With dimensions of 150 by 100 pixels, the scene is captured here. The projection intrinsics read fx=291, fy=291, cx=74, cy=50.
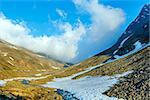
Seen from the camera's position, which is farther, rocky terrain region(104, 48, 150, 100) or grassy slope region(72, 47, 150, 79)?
grassy slope region(72, 47, 150, 79)

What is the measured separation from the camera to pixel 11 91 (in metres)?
47.8

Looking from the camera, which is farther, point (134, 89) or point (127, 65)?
point (127, 65)

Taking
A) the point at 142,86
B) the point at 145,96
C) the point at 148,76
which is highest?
the point at 148,76

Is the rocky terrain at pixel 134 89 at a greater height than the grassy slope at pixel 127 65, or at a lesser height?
lesser

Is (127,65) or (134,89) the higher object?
(127,65)

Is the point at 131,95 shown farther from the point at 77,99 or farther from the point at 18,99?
the point at 18,99

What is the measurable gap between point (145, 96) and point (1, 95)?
21.6m

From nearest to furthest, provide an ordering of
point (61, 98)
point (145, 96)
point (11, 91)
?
point (145, 96) → point (61, 98) → point (11, 91)

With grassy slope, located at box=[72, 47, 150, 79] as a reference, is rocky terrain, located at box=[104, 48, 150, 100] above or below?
below

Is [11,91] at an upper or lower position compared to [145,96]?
upper

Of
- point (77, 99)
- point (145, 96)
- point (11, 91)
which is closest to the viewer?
point (145, 96)

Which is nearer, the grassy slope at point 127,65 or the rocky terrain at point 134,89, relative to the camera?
the rocky terrain at point 134,89

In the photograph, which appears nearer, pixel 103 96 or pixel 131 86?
pixel 103 96

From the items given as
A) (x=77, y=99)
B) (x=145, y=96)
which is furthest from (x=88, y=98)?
Result: (x=145, y=96)
